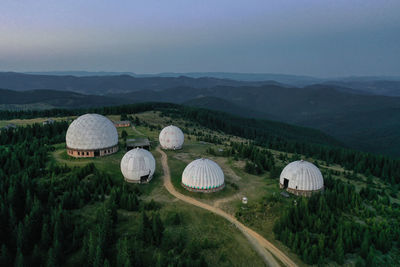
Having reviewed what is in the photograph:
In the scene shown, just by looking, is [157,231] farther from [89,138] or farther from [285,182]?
[89,138]

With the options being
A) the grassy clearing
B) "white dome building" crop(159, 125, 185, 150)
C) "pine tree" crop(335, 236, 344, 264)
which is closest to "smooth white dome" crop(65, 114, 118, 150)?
the grassy clearing

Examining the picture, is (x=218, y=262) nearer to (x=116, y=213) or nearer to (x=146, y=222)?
(x=146, y=222)

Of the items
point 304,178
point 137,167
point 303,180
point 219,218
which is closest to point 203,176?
point 219,218

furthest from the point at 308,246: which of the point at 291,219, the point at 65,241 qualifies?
the point at 65,241

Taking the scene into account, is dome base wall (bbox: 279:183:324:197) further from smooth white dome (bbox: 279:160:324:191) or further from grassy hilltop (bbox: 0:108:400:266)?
grassy hilltop (bbox: 0:108:400:266)

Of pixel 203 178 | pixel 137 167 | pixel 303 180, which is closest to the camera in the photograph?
pixel 203 178

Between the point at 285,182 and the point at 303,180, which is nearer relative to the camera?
the point at 303,180
